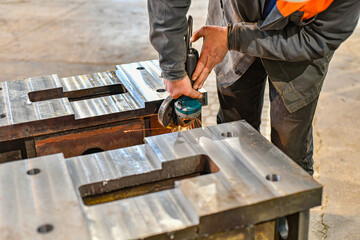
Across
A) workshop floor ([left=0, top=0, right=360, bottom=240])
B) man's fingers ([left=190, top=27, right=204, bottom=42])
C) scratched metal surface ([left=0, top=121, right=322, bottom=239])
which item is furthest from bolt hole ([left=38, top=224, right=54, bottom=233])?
workshop floor ([left=0, top=0, right=360, bottom=240])

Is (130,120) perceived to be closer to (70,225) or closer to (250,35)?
(250,35)

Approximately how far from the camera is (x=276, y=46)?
125cm

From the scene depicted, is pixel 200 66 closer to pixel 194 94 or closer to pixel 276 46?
pixel 194 94

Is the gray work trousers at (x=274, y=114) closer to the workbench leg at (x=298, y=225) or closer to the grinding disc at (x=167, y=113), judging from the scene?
the grinding disc at (x=167, y=113)

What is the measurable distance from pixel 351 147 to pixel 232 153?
63.0 inches

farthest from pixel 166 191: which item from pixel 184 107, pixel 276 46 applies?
pixel 276 46

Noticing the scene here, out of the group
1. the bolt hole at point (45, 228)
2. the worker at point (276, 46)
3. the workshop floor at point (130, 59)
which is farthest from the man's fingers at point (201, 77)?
the workshop floor at point (130, 59)

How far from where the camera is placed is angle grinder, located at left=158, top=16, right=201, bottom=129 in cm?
121

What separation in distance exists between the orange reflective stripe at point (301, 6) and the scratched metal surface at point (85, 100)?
0.42m

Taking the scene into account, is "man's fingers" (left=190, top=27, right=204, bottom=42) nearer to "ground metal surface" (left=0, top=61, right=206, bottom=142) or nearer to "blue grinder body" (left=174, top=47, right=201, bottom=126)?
"blue grinder body" (left=174, top=47, right=201, bottom=126)

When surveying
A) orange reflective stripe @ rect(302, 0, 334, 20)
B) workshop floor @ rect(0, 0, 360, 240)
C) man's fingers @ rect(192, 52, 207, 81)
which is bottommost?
workshop floor @ rect(0, 0, 360, 240)

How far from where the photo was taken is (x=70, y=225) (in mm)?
757

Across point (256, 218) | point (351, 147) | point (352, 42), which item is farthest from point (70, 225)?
point (352, 42)

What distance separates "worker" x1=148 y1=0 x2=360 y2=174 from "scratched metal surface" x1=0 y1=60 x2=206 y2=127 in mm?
156
